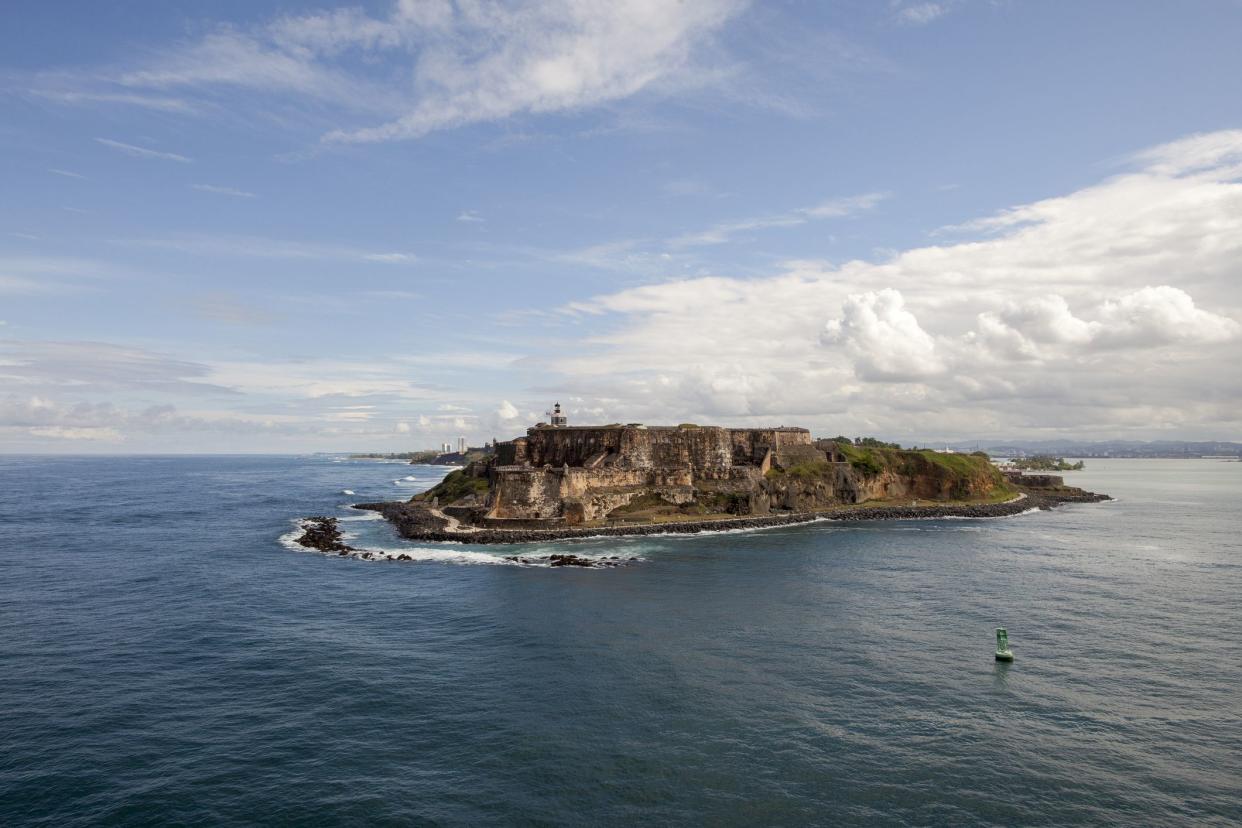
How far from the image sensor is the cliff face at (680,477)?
6862cm

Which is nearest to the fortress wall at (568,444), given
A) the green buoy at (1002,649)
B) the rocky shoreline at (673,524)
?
the rocky shoreline at (673,524)

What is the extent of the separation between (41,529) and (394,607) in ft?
189

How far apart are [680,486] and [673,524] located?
26.2ft

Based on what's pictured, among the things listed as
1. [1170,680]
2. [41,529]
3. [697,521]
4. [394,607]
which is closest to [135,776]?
[394,607]

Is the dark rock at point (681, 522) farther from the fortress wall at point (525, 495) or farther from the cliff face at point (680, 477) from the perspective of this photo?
the fortress wall at point (525, 495)

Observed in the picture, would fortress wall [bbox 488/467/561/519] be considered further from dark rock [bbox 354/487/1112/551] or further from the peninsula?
dark rock [bbox 354/487/1112/551]

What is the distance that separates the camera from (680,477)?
78.0m

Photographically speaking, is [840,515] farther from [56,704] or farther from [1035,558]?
[56,704]

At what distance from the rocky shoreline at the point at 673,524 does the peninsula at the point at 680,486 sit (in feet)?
0.49

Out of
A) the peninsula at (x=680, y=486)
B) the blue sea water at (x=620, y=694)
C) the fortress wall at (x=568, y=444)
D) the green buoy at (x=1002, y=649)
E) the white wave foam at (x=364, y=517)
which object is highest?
the fortress wall at (x=568, y=444)

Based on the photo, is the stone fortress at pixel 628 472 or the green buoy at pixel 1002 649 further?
the stone fortress at pixel 628 472

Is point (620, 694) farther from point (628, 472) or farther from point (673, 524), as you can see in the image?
point (628, 472)

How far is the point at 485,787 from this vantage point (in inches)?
734

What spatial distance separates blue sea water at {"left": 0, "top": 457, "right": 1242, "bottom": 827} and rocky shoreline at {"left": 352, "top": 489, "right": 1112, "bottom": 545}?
13946mm
